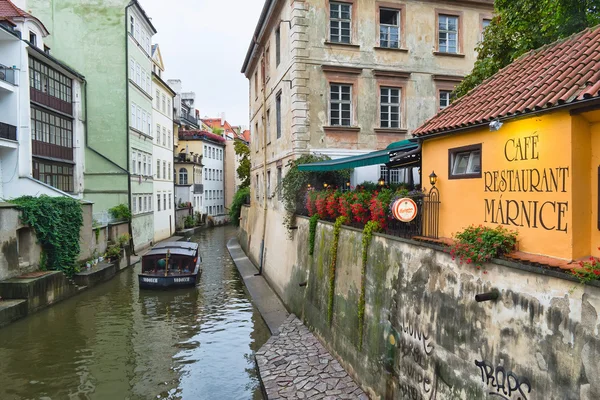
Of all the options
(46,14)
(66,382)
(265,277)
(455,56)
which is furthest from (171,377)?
(46,14)

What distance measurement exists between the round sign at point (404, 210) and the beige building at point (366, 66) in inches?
377

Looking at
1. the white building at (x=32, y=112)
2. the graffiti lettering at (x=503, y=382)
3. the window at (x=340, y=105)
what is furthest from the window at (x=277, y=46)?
the graffiti lettering at (x=503, y=382)

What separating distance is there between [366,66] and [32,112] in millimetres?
17269

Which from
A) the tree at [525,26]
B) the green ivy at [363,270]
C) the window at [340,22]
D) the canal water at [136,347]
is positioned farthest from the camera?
the window at [340,22]

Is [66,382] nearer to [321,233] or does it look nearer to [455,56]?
[321,233]

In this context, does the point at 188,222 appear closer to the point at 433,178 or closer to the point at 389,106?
the point at 389,106

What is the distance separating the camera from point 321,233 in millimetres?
13734

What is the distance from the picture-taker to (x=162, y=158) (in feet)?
135

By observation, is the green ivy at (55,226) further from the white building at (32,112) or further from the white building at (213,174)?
the white building at (213,174)

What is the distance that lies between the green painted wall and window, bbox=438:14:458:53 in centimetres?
2120

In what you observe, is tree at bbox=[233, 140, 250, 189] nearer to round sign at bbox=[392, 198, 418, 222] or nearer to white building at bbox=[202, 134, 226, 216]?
white building at bbox=[202, 134, 226, 216]

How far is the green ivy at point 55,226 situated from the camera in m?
18.7

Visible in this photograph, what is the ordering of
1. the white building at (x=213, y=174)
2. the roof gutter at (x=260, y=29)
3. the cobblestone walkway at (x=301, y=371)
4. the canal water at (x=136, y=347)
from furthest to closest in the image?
the white building at (x=213, y=174) → the roof gutter at (x=260, y=29) → the canal water at (x=136, y=347) → the cobblestone walkway at (x=301, y=371)

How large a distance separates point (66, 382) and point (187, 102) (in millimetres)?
66229
